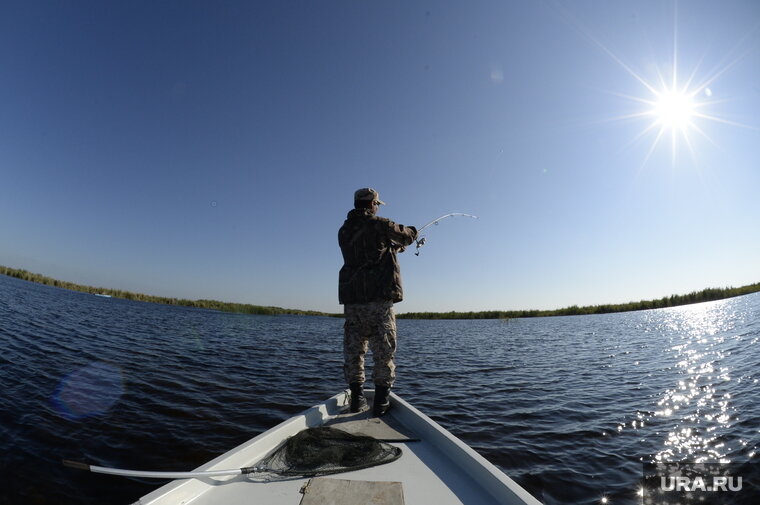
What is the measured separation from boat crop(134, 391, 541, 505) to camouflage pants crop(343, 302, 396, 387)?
0.98 meters

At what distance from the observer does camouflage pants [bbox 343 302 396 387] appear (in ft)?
13.8

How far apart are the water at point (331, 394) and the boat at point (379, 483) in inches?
59.4

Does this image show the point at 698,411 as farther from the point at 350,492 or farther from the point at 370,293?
the point at 350,492

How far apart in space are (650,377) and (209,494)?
442 inches

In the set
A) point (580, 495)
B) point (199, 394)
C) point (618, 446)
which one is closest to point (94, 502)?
point (199, 394)

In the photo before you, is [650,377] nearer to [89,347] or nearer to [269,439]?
[269,439]

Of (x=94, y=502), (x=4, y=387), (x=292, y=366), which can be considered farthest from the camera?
(x=292, y=366)

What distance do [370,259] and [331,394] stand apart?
439 cm

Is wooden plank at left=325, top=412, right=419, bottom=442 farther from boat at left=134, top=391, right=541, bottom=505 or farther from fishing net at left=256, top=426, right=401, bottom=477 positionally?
fishing net at left=256, top=426, right=401, bottom=477

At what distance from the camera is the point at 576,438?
5.19m

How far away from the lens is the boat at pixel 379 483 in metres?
2.20

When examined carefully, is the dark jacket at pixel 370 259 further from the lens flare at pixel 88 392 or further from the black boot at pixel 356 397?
the lens flare at pixel 88 392

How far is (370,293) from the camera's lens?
429 centimetres

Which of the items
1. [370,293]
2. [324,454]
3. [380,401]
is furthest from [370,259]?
[324,454]
